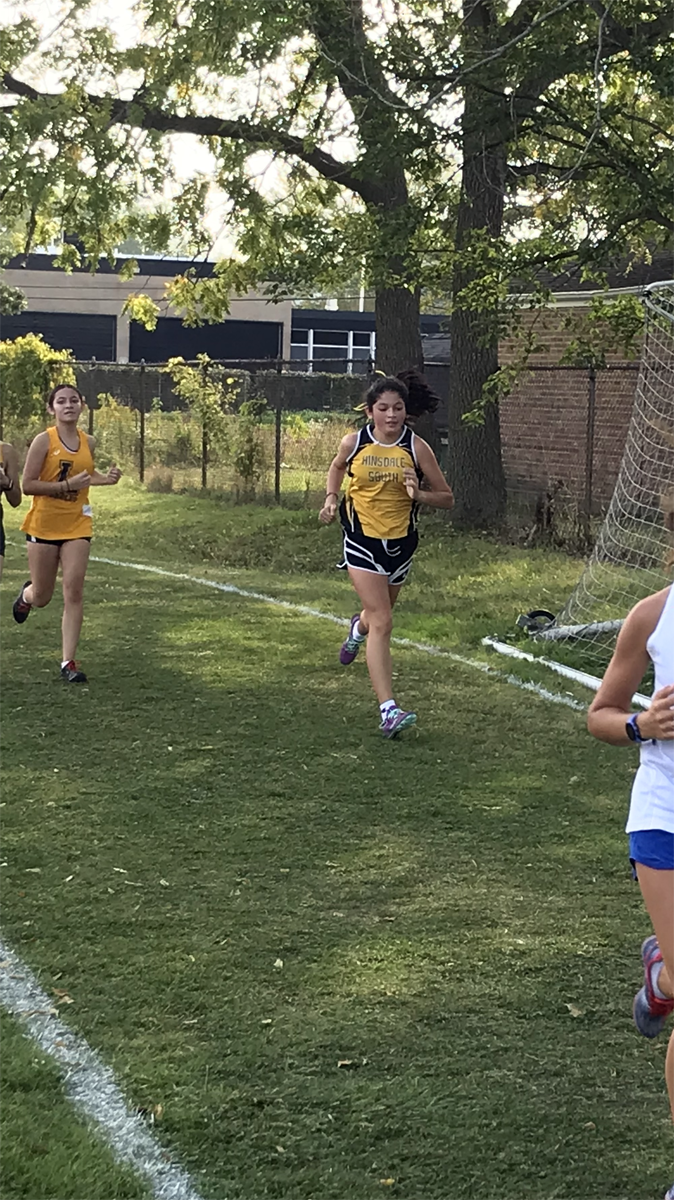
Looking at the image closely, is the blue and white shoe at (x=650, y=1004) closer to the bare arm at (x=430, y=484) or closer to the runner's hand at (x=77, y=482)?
the bare arm at (x=430, y=484)

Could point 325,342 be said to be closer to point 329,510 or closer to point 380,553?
point 329,510

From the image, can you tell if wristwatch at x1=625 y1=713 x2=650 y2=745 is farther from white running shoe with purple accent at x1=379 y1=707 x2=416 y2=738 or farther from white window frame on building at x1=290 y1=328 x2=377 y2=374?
white window frame on building at x1=290 y1=328 x2=377 y2=374

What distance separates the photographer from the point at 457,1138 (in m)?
3.60

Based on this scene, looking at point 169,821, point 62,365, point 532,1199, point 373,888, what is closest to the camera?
point 532,1199

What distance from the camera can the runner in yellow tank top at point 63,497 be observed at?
348 inches

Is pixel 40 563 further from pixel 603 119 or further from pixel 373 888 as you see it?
pixel 603 119

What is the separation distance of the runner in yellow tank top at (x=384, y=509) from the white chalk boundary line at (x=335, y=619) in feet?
5.29

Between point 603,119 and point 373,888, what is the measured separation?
313 inches

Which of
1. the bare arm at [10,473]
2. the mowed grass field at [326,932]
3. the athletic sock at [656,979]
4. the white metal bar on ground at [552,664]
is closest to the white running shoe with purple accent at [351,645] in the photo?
the mowed grass field at [326,932]

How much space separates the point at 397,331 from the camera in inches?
773

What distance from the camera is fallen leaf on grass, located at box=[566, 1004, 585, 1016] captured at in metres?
4.42

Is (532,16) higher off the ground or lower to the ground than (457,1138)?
higher

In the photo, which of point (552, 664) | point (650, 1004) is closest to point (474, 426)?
point (552, 664)

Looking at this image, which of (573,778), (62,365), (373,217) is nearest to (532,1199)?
(573,778)
